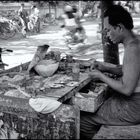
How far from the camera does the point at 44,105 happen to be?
89.6 inches

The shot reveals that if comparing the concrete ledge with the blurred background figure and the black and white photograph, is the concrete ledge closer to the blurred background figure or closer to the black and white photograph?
the black and white photograph

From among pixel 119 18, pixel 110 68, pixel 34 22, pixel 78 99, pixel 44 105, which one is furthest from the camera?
pixel 34 22

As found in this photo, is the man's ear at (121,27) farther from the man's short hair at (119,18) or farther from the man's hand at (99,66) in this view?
the man's hand at (99,66)

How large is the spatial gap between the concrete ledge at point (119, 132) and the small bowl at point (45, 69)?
3.13 feet

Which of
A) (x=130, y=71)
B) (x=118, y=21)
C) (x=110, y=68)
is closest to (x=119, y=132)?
(x=130, y=71)

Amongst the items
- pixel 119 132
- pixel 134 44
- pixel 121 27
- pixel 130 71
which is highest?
pixel 121 27

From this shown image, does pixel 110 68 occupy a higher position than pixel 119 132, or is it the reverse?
pixel 110 68

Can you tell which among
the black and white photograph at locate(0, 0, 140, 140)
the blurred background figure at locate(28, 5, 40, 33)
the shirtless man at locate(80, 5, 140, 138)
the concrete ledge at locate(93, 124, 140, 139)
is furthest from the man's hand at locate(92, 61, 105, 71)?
the blurred background figure at locate(28, 5, 40, 33)

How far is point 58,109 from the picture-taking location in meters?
2.30

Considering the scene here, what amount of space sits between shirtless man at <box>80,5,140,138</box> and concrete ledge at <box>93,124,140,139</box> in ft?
0.20

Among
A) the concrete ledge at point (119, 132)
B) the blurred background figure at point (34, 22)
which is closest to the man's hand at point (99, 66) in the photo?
the concrete ledge at point (119, 132)

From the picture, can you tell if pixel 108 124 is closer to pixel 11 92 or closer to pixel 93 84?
pixel 93 84

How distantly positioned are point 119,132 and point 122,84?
0.43 meters

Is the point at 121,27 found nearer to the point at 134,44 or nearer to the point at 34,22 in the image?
the point at 134,44
